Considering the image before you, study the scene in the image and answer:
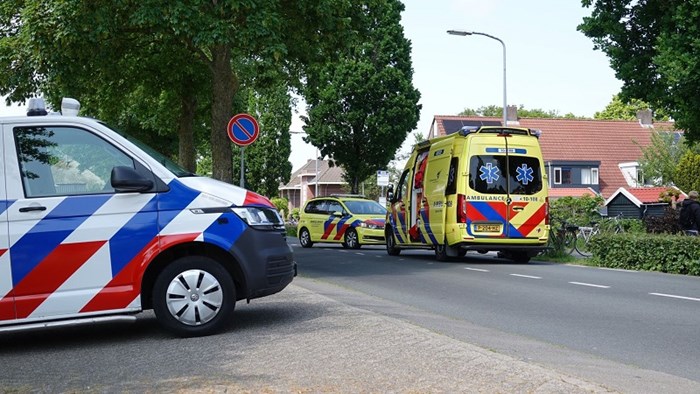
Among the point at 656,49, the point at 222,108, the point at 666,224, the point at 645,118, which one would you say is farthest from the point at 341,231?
the point at 645,118

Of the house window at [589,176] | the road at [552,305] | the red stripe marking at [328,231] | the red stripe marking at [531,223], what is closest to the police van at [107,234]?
the road at [552,305]

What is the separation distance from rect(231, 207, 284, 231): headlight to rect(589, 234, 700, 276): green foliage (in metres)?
10.4

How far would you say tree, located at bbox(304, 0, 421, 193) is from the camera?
42.4 metres

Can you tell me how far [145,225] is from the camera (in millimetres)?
7078

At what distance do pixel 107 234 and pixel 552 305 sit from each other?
5.93m

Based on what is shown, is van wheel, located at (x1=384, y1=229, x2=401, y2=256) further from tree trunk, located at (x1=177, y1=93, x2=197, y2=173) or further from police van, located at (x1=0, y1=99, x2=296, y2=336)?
police van, located at (x1=0, y1=99, x2=296, y2=336)

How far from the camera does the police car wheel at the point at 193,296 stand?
23.2 ft

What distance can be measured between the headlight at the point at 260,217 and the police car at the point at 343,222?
60.8 ft

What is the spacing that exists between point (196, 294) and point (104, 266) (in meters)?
0.79

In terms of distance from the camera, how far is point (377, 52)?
42.9m

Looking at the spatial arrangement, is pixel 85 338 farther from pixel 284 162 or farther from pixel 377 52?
pixel 284 162

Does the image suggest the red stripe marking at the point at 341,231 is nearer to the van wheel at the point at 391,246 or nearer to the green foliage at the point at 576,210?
the van wheel at the point at 391,246

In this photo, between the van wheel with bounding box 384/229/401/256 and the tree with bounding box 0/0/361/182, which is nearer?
the tree with bounding box 0/0/361/182

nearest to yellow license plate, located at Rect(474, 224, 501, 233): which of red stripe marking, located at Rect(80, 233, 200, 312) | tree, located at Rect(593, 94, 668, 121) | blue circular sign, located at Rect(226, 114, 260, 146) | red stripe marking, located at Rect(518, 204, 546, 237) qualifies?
red stripe marking, located at Rect(518, 204, 546, 237)
